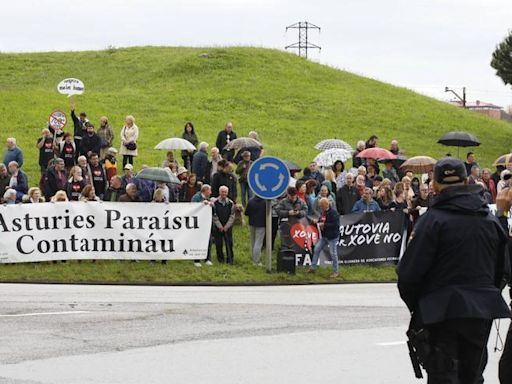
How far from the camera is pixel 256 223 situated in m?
23.2

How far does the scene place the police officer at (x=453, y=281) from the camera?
23.3 feet

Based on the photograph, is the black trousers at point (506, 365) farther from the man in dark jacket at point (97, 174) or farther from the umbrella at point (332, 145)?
the umbrella at point (332, 145)

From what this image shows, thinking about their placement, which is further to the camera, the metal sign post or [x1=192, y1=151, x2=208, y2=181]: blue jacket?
[x1=192, y1=151, x2=208, y2=181]: blue jacket

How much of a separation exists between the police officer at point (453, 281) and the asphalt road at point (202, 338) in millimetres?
3206

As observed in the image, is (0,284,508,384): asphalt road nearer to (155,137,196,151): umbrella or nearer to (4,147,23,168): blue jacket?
(4,147,23,168): blue jacket

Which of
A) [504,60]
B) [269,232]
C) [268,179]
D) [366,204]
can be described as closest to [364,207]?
[366,204]

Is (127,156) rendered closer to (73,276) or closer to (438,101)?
(73,276)

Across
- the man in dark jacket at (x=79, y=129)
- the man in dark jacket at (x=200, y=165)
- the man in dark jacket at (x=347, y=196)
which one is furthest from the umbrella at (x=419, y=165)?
the man in dark jacket at (x=79, y=129)

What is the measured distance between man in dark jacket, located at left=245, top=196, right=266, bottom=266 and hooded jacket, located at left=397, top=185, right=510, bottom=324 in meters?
15.8

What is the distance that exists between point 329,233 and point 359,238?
1.94 meters

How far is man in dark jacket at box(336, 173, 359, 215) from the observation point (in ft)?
82.6

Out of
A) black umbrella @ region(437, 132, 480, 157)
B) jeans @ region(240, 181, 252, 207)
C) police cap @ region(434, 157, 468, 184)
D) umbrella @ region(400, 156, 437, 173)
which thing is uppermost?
black umbrella @ region(437, 132, 480, 157)

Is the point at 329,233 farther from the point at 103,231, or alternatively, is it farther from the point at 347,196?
the point at 103,231

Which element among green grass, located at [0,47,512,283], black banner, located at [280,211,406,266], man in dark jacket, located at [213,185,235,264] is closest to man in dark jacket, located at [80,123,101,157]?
green grass, located at [0,47,512,283]
